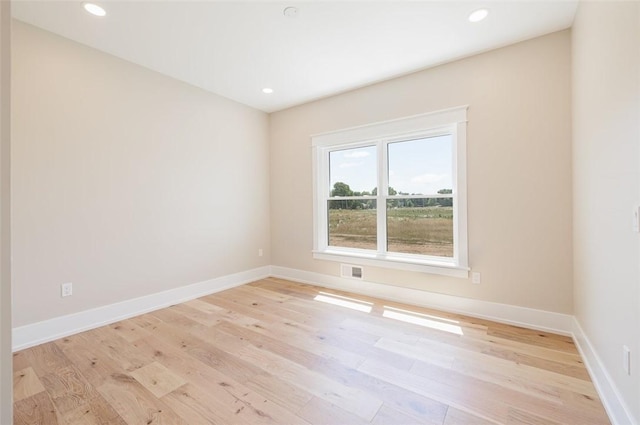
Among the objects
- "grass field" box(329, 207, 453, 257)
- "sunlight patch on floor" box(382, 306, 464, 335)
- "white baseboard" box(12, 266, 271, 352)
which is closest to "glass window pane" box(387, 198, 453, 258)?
"grass field" box(329, 207, 453, 257)

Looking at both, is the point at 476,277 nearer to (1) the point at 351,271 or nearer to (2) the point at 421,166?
(2) the point at 421,166

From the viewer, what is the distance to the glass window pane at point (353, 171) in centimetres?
378

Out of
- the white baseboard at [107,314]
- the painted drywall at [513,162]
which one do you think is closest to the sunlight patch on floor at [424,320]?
the painted drywall at [513,162]

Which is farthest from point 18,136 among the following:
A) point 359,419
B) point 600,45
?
point 600,45

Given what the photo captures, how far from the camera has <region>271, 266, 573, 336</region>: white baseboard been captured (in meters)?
2.55

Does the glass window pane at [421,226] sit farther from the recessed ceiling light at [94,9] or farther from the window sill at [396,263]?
the recessed ceiling light at [94,9]

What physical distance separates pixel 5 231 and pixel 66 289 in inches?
85.1

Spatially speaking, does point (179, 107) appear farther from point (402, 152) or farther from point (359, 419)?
point (359, 419)

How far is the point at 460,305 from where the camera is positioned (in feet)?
9.80

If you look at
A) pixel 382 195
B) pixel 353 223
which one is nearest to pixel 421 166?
pixel 382 195

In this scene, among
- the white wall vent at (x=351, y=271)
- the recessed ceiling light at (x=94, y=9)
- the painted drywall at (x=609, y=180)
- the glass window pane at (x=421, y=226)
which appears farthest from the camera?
the white wall vent at (x=351, y=271)

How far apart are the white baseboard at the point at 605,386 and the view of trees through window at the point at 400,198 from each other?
4.29 ft

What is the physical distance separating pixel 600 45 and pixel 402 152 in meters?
1.91

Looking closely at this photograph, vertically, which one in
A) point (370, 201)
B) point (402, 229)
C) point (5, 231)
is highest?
point (370, 201)
